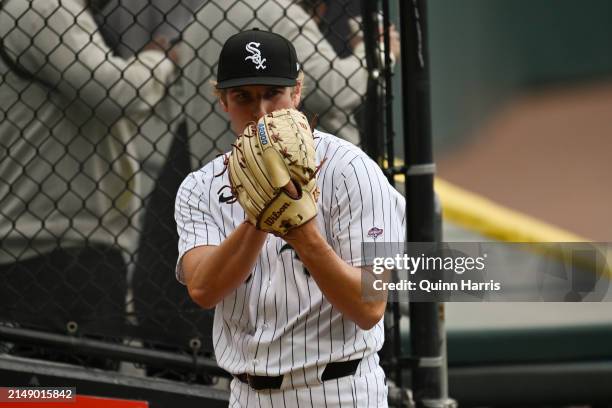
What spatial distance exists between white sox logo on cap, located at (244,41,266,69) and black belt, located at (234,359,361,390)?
62cm

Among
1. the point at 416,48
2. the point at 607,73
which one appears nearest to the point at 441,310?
the point at 416,48

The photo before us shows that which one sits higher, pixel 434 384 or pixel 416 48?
pixel 416 48

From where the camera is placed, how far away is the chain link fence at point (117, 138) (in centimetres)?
328

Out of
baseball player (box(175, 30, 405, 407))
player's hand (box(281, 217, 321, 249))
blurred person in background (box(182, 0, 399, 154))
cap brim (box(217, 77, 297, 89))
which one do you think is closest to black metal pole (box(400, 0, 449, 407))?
blurred person in background (box(182, 0, 399, 154))

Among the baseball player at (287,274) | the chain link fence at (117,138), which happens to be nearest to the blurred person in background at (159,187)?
the chain link fence at (117,138)

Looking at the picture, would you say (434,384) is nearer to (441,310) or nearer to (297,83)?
(441,310)

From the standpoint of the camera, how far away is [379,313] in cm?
215

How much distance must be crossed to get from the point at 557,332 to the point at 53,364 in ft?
7.23

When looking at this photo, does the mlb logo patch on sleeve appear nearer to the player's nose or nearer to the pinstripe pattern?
the pinstripe pattern

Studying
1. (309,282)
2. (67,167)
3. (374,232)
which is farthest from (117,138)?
(374,232)

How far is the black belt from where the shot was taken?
2268 millimetres

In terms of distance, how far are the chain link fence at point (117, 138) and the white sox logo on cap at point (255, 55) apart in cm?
97

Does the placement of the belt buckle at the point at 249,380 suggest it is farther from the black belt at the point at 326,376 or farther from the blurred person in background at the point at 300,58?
the blurred person in background at the point at 300,58

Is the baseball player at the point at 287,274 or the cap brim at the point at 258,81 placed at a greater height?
the cap brim at the point at 258,81
